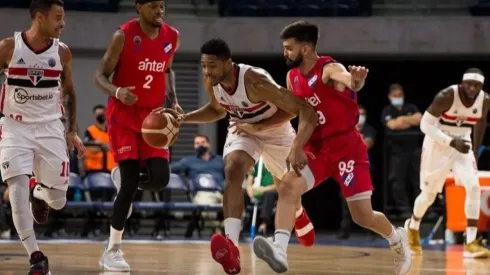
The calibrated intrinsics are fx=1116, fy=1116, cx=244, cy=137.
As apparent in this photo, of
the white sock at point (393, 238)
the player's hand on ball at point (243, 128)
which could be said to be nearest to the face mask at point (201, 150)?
the player's hand on ball at point (243, 128)

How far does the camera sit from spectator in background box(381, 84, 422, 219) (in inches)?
550

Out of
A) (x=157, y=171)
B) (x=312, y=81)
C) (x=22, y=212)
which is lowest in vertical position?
(x=22, y=212)

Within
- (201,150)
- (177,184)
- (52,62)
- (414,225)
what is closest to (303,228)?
(52,62)

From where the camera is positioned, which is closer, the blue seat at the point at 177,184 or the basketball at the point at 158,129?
the basketball at the point at 158,129

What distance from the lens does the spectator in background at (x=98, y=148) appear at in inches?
539

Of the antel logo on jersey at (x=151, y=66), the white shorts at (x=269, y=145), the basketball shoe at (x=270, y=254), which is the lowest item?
the basketball shoe at (x=270, y=254)

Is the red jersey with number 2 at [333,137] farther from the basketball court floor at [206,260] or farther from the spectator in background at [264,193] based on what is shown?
the spectator in background at [264,193]

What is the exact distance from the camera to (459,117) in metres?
11.0

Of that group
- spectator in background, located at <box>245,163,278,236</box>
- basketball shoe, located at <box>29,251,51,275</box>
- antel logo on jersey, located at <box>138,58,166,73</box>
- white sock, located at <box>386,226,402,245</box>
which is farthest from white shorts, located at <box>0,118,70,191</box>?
spectator in background, located at <box>245,163,278,236</box>

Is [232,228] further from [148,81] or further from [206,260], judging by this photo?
[206,260]

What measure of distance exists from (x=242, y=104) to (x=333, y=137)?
63cm

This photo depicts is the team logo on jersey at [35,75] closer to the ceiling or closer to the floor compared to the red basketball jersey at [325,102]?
closer to the ceiling

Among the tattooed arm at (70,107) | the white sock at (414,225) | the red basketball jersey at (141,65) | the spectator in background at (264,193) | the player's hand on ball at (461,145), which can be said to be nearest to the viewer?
the tattooed arm at (70,107)

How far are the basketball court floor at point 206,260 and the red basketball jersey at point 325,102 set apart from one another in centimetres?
110
